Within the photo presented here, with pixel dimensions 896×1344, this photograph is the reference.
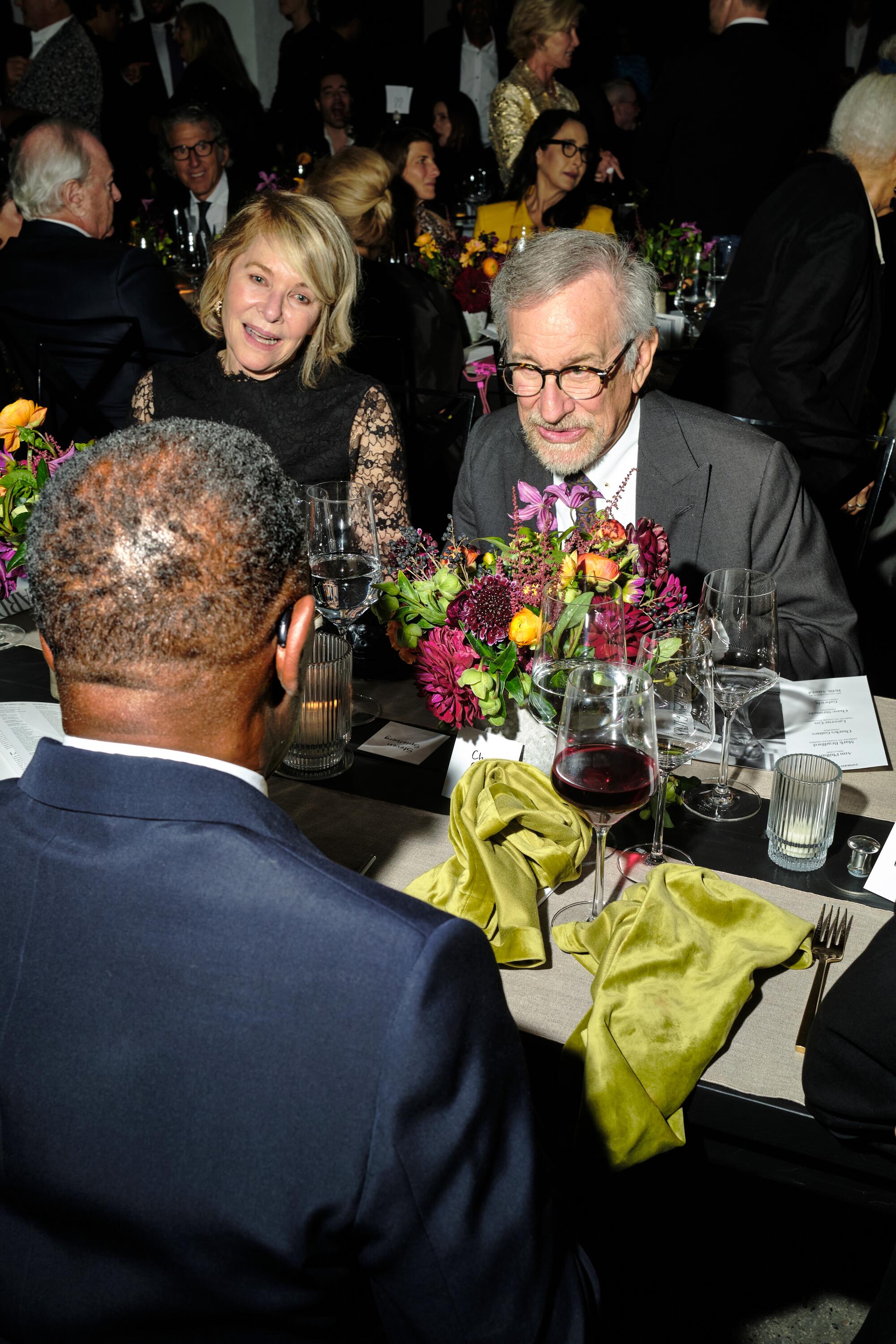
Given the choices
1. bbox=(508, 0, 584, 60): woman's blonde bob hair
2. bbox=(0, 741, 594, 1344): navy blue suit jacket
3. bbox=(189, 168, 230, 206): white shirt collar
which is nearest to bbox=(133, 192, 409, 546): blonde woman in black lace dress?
bbox=(0, 741, 594, 1344): navy blue suit jacket

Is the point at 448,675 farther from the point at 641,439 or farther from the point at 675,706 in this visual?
the point at 641,439

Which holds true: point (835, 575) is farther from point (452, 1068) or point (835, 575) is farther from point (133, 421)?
point (133, 421)

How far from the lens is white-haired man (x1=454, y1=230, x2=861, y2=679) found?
Answer: 2.10 meters

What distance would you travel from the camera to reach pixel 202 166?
5.37 m

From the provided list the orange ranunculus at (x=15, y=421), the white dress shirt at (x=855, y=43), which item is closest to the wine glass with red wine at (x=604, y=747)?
the orange ranunculus at (x=15, y=421)

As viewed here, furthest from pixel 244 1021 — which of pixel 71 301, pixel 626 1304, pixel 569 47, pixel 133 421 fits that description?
pixel 569 47

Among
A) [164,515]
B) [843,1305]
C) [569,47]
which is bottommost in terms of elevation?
[843,1305]

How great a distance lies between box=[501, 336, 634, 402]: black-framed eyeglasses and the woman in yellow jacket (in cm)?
280

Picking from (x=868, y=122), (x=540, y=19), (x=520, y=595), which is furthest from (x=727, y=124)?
(x=520, y=595)

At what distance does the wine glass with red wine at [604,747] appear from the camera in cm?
123

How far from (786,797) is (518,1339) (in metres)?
0.80

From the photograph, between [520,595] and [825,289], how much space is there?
7.44 feet

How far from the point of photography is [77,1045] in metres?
0.80

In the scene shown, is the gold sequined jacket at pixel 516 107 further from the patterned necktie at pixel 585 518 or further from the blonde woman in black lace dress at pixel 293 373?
the patterned necktie at pixel 585 518
